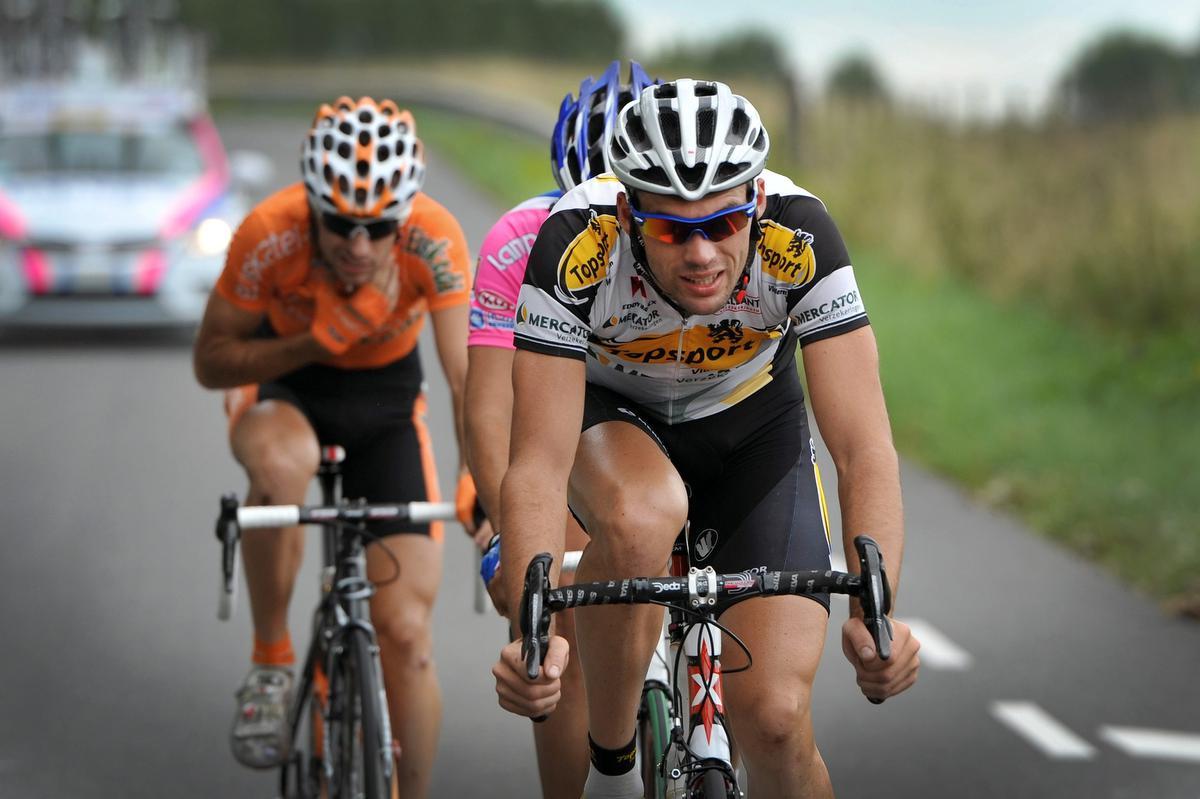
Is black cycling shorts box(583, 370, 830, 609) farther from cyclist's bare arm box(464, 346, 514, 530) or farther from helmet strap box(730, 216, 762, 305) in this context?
helmet strap box(730, 216, 762, 305)

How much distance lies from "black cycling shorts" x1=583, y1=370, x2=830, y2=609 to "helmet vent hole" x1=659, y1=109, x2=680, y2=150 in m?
0.79

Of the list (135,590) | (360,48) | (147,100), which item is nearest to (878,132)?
(147,100)

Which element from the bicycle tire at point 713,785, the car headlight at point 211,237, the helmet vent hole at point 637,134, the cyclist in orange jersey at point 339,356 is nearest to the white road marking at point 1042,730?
the cyclist in orange jersey at point 339,356

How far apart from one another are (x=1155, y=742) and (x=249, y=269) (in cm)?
370

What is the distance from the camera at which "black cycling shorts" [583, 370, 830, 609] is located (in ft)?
13.7

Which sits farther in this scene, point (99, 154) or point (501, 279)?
point (99, 154)

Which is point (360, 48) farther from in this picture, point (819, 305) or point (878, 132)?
point (819, 305)

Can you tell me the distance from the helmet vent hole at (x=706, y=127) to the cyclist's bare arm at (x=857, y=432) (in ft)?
1.68

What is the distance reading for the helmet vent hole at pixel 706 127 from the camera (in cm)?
370

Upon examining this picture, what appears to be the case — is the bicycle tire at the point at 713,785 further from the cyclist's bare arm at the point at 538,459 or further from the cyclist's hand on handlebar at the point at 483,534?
the cyclist's hand on handlebar at the point at 483,534

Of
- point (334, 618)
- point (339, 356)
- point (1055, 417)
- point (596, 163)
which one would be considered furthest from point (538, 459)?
point (1055, 417)

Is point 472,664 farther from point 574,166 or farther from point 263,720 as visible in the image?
point 574,166

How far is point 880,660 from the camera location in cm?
334

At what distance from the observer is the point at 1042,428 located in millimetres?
11297
